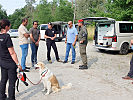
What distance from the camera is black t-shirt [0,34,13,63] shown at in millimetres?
3229

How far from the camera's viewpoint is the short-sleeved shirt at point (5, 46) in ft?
10.6

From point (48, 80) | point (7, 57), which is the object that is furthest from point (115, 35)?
point (7, 57)

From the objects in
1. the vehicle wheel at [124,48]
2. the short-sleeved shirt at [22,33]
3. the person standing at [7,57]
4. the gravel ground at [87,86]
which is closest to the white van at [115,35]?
the vehicle wheel at [124,48]

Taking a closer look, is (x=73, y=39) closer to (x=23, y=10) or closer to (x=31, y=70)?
(x=31, y=70)

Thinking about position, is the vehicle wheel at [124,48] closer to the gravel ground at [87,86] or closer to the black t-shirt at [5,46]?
the gravel ground at [87,86]

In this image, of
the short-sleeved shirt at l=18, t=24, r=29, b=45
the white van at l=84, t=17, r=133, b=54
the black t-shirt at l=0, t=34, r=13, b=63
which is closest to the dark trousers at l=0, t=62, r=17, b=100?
the black t-shirt at l=0, t=34, r=13, b=63

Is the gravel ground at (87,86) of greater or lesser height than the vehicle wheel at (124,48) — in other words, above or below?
below

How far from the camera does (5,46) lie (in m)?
3.29

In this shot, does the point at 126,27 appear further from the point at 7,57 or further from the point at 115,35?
the point at 7,57

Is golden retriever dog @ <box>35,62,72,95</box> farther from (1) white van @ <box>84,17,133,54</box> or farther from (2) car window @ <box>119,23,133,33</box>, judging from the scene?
(2) car window @ <box>119,23,133,33</box>

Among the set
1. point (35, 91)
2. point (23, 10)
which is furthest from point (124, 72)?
point (23, 10)

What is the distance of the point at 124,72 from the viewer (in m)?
6.53

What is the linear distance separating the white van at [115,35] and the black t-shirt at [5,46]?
24.8 ft

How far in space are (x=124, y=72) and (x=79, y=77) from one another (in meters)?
2.01
